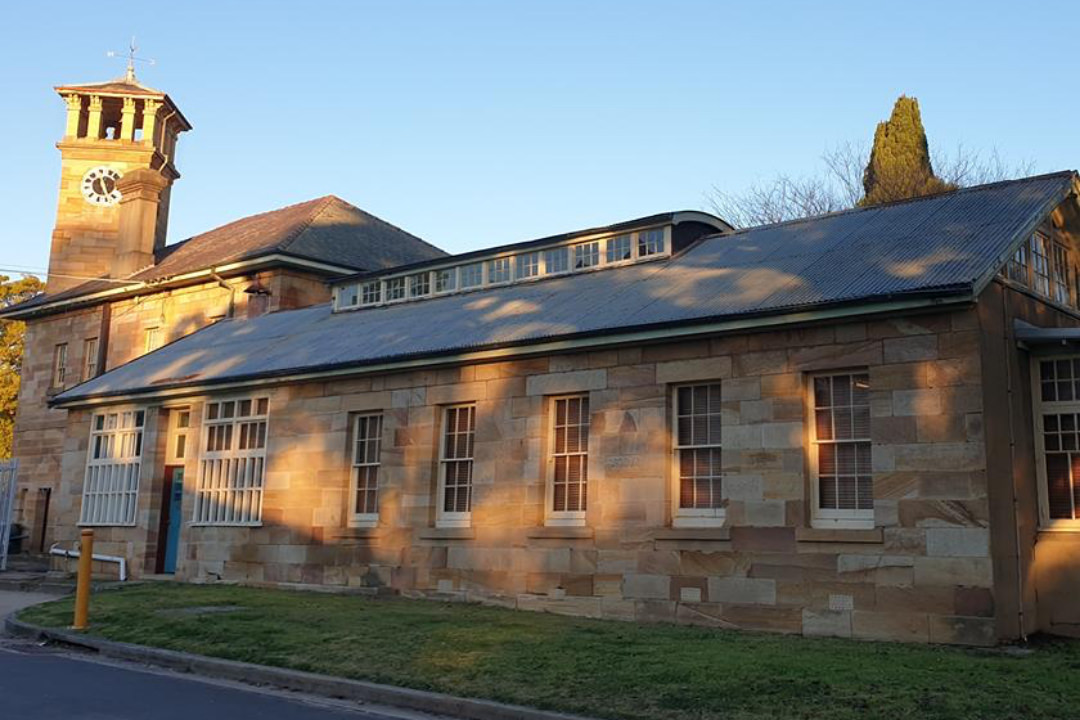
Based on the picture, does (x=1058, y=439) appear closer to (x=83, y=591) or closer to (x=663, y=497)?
(x=663, y=497)

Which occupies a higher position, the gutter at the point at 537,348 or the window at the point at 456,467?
the gutter at the point at 537,348

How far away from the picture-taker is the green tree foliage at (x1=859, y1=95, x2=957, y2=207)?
35219 millimetres

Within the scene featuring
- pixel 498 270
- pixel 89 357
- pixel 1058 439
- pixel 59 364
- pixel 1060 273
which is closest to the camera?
pixel 1058 439

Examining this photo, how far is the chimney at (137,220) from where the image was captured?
38.2 m

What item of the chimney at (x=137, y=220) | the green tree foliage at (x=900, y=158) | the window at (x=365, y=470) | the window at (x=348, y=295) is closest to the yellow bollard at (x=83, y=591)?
the window at (x=365, y=470)

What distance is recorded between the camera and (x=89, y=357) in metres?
37.9

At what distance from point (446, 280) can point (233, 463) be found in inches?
235

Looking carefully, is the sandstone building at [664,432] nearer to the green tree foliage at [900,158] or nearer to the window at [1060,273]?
the window at [1060,273]

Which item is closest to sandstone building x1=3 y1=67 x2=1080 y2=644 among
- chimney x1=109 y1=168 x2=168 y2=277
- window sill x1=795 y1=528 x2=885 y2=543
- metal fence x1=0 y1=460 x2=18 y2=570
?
window sill x1=795 y1=528 x2=885 y2=543

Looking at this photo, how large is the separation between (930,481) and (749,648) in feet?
10.6

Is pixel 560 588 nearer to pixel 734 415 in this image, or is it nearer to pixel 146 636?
pixel 734 415

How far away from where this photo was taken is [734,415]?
47.6 ft

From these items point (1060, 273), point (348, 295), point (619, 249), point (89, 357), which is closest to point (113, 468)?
point (348, 295)

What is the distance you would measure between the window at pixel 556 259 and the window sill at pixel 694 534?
7.31m
